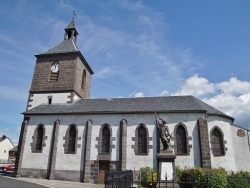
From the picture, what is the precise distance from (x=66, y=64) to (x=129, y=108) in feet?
32.6

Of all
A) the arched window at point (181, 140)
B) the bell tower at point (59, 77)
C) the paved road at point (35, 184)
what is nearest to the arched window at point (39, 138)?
the bell tower at point (59, 77)

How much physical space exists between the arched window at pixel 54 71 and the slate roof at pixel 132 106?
11.0 feet

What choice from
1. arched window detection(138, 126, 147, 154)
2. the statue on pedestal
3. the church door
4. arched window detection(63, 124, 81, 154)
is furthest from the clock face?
the statue on pedestal

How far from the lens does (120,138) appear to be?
18391 millimetres

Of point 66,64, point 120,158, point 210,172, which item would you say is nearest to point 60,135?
point 120,158

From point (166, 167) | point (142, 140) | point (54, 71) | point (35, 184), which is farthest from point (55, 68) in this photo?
point (166, 167)

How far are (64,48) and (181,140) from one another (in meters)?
17.3

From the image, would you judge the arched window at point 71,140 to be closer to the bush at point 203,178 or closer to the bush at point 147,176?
the bush at point 147,176

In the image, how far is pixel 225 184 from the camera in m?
11.6

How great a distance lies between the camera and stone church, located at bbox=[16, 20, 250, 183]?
17.4 m

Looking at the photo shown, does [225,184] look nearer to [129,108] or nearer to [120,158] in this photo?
[120,158]

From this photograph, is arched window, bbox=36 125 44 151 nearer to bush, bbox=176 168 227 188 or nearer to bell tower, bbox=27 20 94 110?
bell tower, bbox=27 20 94 110

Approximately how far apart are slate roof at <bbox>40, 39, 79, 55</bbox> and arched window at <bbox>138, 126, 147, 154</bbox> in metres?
12.7

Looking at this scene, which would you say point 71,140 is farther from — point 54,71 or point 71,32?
point 71,32
